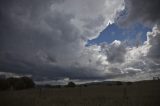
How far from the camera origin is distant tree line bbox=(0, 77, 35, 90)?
305ft

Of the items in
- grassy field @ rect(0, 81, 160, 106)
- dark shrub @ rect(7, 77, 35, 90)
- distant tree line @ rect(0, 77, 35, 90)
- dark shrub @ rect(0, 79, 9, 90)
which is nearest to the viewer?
grassy field @ rect(0, 81, 160, 106)

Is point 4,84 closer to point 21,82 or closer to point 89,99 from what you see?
point 21,82

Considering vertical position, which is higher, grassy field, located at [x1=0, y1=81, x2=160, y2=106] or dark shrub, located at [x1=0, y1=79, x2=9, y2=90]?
dark shrub, located at [x1=0, y1=79, x2=9, y2=90]

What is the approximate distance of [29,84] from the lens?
4094 inches

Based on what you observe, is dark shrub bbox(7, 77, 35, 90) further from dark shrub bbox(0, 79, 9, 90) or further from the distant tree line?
dark shrub bbox(0, 79, 9, 90)

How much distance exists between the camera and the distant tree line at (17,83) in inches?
3661

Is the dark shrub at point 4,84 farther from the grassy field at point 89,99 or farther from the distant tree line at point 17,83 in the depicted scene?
the grassy field at point 89,99

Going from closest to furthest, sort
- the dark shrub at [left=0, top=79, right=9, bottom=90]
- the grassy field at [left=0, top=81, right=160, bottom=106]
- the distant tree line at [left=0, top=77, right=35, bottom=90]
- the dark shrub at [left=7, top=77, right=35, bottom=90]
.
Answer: the grassy field at [left=0, top=81, right=160, bottom=106]
the dark shrub at [left=0, top=79, right=9, bottom=90]
the distant tree line at [left=0, top=77, right=35, bottom=90]
the dark shrub at [left=7, top=77, right=35, bottom=90]

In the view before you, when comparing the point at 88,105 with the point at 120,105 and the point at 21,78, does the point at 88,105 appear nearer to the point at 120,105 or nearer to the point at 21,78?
the point at 120,105

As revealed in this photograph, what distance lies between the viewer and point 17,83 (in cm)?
9706

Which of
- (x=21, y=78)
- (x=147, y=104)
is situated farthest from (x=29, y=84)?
(x=147, y=104)

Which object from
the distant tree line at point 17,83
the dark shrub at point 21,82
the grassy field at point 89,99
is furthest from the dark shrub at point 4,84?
the grassy field at point 89,99

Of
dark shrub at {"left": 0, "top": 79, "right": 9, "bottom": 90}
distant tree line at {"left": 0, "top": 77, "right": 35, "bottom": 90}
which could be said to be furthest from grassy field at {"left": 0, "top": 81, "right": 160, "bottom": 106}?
distant tree line at {"left": 0, "top": 77, "right": 35, "bottom": 90}

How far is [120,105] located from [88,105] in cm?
273
